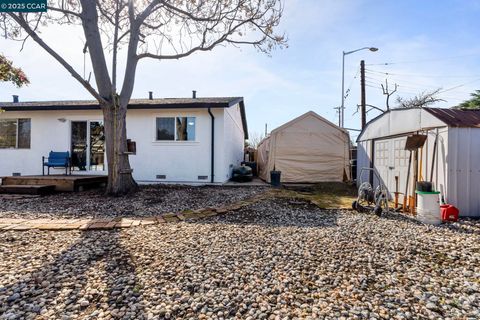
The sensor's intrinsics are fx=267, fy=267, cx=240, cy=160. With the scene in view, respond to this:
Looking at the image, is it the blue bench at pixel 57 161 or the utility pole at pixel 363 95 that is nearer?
the blue bench at pixel 57 161

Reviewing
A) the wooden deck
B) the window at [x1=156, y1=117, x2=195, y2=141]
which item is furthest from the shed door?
the wooden deck

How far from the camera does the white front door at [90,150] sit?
33.8 ft

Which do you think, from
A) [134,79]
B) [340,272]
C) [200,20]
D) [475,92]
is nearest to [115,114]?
[134,79]

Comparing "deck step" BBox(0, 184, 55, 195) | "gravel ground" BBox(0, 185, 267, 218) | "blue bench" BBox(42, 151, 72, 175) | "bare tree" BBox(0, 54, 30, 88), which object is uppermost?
"bare tree" BBox(0, 54, 30, 88)

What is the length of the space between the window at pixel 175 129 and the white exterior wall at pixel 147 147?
16 centimetres

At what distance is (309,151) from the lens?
11.7 meters

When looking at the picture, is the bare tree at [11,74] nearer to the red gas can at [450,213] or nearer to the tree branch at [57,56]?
the tree branch at [57,56]

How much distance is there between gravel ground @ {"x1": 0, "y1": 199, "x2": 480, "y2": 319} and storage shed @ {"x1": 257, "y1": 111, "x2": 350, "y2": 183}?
23.6 feet

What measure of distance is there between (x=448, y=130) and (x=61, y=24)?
1077cm

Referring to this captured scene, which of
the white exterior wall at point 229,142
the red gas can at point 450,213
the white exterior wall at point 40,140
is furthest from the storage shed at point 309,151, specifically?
the white exterior wall at point 40,140

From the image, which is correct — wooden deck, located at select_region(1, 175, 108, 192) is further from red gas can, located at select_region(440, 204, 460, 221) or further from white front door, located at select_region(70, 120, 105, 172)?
red gas can, located at select_region(440, 204, 460, 221)

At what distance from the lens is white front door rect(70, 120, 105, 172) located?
33.8 feet

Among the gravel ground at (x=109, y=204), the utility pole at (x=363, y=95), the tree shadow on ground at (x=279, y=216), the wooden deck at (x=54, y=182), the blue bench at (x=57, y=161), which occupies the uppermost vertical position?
the utility pole at (x=363, y=95)

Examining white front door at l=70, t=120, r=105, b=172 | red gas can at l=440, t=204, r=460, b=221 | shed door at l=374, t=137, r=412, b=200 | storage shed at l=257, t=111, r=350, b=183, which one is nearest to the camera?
red gas can at l=440, t=204, r=460, b=221
